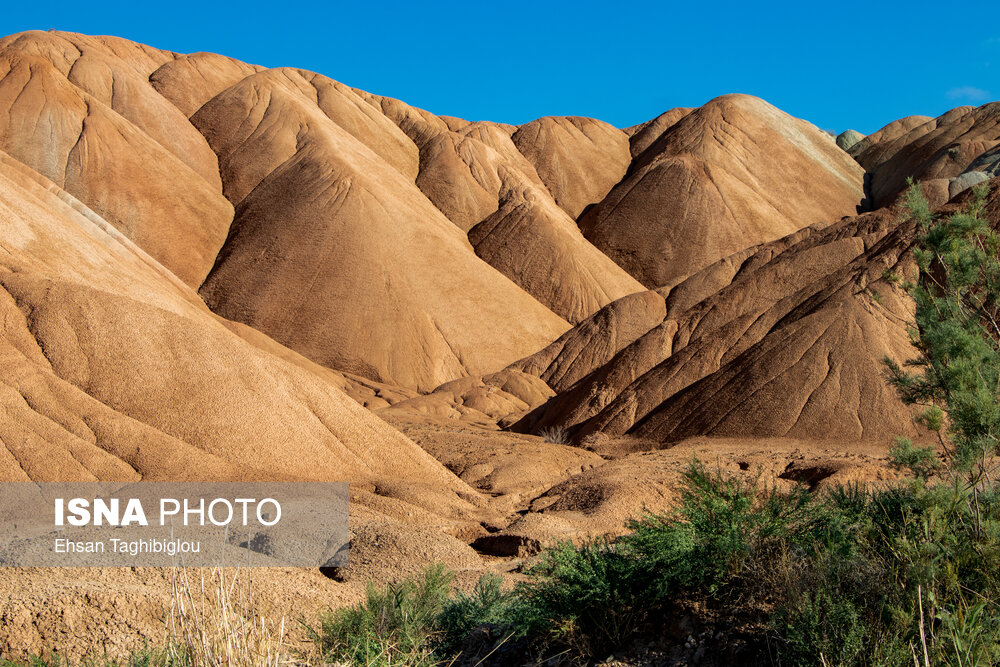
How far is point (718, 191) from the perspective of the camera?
5631cm

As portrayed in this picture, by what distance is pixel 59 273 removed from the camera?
18.1m

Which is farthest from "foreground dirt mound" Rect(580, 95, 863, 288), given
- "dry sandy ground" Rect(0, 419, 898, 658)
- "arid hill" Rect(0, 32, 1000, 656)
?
"dry sandy ground" Rect(0, 419, 898, 658)

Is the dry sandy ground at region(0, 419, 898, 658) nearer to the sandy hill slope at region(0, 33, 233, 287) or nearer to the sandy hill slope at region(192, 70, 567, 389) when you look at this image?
the sandy hill slope at region(192, 70, 567, 389)

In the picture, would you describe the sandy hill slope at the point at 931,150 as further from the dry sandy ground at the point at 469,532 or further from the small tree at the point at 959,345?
the small tree at the point at 959,345

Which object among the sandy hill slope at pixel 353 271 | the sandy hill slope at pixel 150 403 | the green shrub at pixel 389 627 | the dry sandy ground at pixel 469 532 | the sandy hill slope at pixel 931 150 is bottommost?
the green shrub at pixel 389 627

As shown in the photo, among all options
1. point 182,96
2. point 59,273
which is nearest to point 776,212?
point 182,96

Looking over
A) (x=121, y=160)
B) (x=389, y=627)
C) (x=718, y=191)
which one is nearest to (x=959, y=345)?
(x=389, y=627)

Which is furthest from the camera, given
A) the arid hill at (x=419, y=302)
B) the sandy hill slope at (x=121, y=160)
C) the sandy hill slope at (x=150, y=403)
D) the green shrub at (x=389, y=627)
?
the sandy hill slope at (x=121, y=160)

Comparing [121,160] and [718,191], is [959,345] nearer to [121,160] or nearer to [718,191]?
[121,160]

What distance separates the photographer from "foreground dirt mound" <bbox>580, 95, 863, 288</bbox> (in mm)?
54594

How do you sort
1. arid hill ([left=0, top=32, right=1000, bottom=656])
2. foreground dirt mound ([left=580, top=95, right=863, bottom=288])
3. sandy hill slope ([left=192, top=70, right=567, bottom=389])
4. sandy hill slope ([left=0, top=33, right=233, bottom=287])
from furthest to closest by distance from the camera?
foreground dirt mound ([left=580, top=95, right=863, bottom=288]), sandy hill slope ([left=0, top=33, right=233, bottom=287]), sandy hill slope ([left=192, top=70, right=567, bottom=389]), arid hill ([left=0, top=32, right=1000, bottom=656])

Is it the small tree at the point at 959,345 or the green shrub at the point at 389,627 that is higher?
the small tree at the point at 959,345

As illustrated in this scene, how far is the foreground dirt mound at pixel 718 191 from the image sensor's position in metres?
54.6

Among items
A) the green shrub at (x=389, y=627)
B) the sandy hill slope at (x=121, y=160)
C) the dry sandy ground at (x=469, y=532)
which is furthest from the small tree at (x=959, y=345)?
the sandy hill slope at (x=121, y=160)
